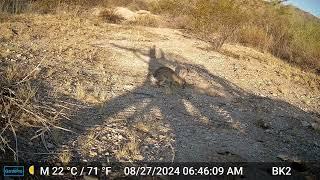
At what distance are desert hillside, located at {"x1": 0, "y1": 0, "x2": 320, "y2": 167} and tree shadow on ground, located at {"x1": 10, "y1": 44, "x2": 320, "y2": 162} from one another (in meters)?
0.02

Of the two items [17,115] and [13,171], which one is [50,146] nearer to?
[17,115]

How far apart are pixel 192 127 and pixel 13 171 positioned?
2.54 meters

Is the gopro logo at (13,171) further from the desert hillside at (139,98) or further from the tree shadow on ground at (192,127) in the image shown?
the tree shadow on ground at (192,127)

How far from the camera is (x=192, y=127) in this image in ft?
16.9

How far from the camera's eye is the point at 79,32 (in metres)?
9.37

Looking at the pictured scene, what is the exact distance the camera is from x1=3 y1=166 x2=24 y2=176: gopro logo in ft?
10.6

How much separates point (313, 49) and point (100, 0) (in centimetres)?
741

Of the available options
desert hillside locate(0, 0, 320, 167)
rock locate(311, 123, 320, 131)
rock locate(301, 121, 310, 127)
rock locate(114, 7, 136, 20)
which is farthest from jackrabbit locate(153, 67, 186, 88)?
rock locate(114, 7, 136, 20)

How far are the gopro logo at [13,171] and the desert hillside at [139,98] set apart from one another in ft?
0.38

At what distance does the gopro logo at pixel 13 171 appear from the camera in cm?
324

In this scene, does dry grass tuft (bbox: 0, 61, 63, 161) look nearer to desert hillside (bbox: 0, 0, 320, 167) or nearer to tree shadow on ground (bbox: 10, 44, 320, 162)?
desert hillside (bbox: 0, 0, 320, 167)

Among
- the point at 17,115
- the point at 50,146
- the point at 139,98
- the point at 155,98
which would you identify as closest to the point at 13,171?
the point at 50,146

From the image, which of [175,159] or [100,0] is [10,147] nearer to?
[175,159]

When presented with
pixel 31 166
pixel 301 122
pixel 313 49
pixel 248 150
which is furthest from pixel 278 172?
pixel 313 49
